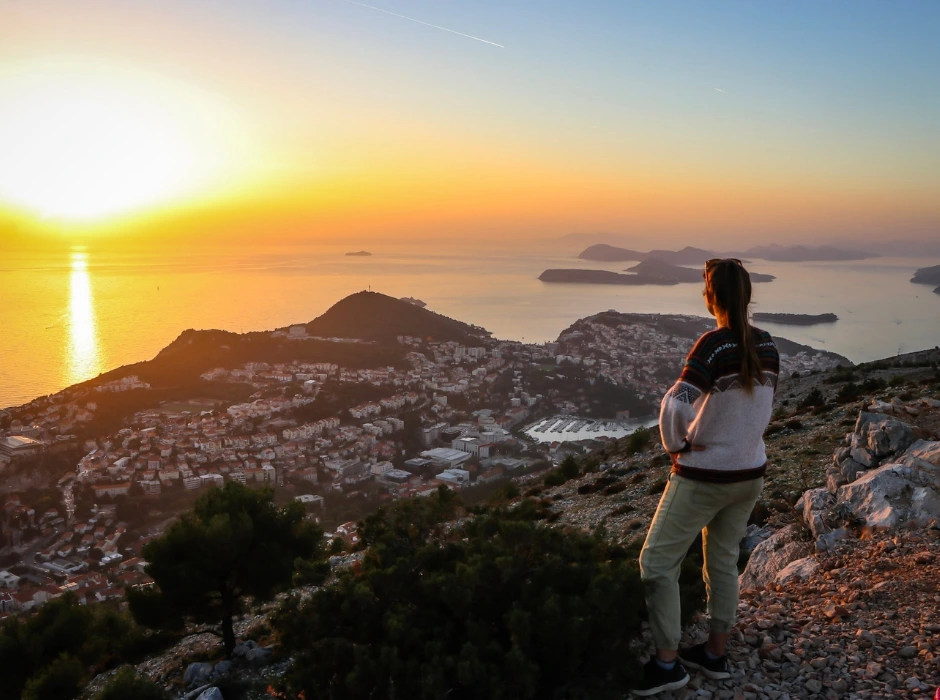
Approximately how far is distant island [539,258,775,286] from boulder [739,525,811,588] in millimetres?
60244

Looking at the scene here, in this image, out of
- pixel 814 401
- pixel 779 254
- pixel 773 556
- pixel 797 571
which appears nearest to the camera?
pixel 797 571

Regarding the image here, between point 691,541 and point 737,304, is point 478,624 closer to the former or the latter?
point 691,541

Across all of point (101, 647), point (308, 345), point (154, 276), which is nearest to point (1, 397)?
point (308, 345)

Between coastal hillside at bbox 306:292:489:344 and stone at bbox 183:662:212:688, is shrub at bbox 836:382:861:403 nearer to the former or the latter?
stone at bbox 183:662:212:688

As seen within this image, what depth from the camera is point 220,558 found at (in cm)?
509

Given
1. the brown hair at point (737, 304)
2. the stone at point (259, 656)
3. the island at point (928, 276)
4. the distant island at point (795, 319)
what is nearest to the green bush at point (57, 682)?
the stone at point (259, 656)

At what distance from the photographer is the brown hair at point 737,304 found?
2.12 metres

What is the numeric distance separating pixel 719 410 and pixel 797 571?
8.75 ft

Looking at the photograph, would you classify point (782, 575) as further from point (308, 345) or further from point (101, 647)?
point (308, 345)

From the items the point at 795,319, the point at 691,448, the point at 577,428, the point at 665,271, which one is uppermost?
the point at 665,271

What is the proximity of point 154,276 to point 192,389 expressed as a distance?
2892 inches

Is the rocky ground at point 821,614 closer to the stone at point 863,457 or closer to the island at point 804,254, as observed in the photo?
the stone at point 863,457

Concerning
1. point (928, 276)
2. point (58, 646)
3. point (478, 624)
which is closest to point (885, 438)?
point (478, 624)

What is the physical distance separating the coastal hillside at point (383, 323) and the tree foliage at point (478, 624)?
43.4 meters
